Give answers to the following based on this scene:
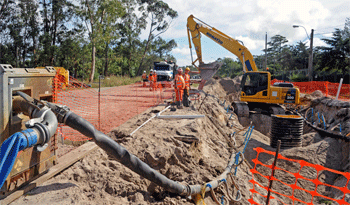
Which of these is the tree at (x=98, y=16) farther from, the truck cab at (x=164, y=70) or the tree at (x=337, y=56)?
the tree at (x=337, y=56)

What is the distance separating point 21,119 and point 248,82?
A: 1242cm

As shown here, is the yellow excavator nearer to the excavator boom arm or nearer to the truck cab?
the excavator boom arm

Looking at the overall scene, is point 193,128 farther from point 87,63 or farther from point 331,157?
point 87,63

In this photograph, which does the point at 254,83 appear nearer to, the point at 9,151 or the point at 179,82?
the point at 179,82

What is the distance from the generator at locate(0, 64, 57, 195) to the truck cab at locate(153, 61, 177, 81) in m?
21.2

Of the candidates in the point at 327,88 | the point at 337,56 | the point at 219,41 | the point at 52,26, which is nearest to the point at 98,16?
the point at 52,26

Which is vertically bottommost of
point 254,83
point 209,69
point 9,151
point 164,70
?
point 9,151

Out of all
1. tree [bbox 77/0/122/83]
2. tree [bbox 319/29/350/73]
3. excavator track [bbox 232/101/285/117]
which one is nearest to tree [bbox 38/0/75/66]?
tree [bbox 77/0/122/83]

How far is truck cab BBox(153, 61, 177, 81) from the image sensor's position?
25.0m

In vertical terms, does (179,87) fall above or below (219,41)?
below

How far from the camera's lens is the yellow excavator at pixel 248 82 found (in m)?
13.4

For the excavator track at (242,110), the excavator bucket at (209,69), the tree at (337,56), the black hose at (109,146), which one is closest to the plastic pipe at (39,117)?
the black hose at (109,146)

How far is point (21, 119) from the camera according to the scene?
11.3 ft

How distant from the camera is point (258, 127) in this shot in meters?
13.9
